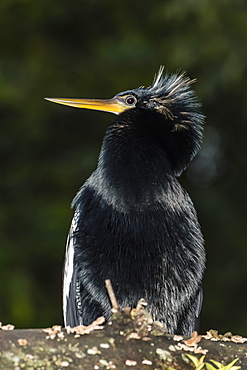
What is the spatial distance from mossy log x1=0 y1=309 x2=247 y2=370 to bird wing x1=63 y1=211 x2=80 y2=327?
155 centimetres

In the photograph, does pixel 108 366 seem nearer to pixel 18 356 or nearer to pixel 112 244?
pixel 18 356

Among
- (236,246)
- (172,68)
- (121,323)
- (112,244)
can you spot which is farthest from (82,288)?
(236,246)

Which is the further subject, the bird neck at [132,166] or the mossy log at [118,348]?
the bird neck at [132,166]

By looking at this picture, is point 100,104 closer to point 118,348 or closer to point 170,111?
point 170,111

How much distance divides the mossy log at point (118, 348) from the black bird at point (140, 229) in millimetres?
1238

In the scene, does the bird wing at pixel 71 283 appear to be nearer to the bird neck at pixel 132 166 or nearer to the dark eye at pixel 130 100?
the bird neck at pixel 132 166

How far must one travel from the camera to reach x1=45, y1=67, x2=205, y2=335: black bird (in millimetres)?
Answer: 3730

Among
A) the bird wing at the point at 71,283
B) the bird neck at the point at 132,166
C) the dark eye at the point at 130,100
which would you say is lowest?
the bird wing at the point at 71,283

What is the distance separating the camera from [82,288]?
3916mm

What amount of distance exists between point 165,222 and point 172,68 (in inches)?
161

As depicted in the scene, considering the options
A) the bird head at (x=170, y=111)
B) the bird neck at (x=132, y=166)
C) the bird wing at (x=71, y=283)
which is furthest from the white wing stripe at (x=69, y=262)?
the bird head at (x=170, y=111)

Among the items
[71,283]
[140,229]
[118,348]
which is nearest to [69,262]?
[71,283]

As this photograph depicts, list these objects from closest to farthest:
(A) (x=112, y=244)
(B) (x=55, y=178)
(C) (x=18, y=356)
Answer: (C) (x=18, y=356) → (A) (x=112, y=244) → (B) (x=55, y=178)

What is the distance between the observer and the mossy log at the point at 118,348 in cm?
217
